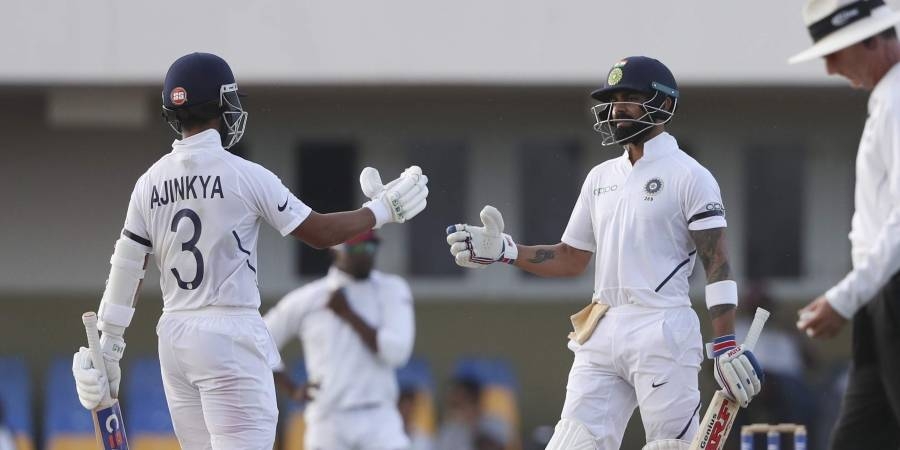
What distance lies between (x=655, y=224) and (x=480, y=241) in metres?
0.78

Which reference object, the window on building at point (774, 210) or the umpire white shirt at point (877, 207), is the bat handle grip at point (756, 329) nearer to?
the umpire white shirt at point (877, 207)

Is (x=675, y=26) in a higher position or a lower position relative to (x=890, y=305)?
higher

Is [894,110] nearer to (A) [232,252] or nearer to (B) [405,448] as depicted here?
(A) [232,252]

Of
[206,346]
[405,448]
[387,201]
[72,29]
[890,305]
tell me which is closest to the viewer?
[890,305]

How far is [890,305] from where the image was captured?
15.4 ft

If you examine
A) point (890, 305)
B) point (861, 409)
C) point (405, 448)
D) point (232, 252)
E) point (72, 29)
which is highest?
point (72, 29)

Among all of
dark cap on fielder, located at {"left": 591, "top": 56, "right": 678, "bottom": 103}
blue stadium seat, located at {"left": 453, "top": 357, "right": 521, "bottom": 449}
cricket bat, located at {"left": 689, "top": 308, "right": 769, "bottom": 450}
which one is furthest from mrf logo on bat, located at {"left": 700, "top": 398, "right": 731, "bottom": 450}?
blue stadium seat, located at {"left": 453, "top": 357, "right": 521, "bottom": 449}

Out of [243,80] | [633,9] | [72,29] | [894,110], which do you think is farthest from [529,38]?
[894,110]

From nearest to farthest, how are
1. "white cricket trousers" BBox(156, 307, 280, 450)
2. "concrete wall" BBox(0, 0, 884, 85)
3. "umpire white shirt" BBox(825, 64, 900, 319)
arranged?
"umpire white shirt" BBox(825, 64, 900, 319)
"white cricket trousers" BBox(156, 307, 280, 450)
"concrete wall" BBox(0, 0, 884, 85)

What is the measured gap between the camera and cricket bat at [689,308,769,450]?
550 centimetres

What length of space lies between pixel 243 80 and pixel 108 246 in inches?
90.8

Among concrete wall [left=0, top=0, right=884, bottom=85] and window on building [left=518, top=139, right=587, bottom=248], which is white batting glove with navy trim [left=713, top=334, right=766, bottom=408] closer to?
concrete wall [left=0, top=0, right=884, bottom=85]

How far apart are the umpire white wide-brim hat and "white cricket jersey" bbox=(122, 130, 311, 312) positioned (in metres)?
1.96

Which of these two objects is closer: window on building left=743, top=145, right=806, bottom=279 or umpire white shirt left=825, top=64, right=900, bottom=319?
umpire white shirt left=825, top=64, right=900, bottom=319
